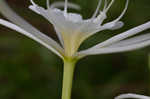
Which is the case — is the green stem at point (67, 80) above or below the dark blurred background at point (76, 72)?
below

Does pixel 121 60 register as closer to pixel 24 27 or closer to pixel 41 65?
pixel 41 65

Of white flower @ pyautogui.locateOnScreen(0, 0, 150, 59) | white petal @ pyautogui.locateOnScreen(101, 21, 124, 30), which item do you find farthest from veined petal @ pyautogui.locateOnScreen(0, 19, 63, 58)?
white petal @ pyautogui.locateOnScreen(101, 21, 124, 30)

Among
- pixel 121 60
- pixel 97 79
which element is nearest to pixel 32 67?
pixel 97 79

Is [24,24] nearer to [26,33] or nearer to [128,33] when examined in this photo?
[26,33]

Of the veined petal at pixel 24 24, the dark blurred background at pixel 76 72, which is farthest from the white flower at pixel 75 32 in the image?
the dark blurred background at pixel 76 72

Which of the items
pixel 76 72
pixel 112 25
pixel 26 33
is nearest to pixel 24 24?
pixel 26 33

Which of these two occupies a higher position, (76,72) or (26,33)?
(76,72)

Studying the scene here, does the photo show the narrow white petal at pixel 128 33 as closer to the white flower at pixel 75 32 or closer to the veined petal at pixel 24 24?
the white flower at pixel 75 32

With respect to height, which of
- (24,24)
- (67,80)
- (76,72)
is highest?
(76,72)
